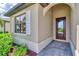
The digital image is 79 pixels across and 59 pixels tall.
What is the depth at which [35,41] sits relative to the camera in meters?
3.92

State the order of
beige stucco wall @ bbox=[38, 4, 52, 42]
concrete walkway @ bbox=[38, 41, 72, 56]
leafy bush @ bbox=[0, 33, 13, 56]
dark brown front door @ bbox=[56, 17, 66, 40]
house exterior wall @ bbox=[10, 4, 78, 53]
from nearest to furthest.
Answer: leafy bush @ bbox=[0, 33, 13, 56]
house exterior wall @ bbox=[10, 4, 78, 53]
concrete walkway @ bbox=[38, 41, 72, 56]
beige stucco wall @ bbox=[38, 4, 52, 42]
dark brown front door @ bbox=[56, 17, 66, 40]

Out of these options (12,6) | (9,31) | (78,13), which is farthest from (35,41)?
(78,13)

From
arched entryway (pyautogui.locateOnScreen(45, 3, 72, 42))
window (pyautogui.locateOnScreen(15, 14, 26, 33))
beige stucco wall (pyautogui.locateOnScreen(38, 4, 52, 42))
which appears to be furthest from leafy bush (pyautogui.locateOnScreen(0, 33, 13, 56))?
arched entryway (pyautogui.locateOnScreen(45, 3, 72, 42))

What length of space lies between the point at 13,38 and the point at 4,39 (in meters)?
0.28

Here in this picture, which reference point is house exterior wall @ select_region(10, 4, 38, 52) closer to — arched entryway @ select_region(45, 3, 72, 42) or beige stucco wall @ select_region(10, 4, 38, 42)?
beige stucco wall @ select_region(10, 4, 38, 42)

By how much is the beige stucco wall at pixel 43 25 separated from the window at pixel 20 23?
0.82 meters

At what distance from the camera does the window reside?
3.57m

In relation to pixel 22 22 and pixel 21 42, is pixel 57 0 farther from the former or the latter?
pixel 21 42

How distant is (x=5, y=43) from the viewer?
135 inches

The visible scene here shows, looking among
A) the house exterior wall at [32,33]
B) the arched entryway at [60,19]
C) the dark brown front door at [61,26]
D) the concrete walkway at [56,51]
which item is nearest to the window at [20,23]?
the house exterior wall at [32,33]

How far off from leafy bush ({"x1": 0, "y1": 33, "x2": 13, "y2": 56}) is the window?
14.4 inches

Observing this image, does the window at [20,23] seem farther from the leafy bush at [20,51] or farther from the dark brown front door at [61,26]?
the dark brown front door at [61,26]

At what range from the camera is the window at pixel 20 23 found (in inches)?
141

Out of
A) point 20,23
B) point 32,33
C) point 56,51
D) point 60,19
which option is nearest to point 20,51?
point 32,33
